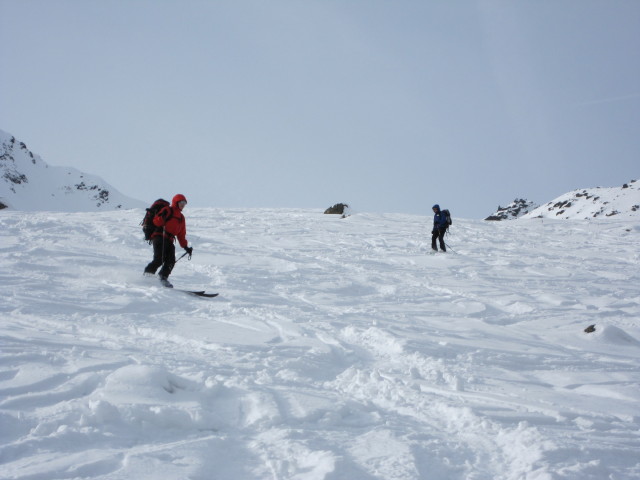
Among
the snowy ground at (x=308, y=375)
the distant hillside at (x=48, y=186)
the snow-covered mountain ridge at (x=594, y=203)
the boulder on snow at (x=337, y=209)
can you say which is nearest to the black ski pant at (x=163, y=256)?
the snowy ground at (x=308, y=375)

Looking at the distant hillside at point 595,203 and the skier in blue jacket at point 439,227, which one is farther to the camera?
the distant hillside at point 595,203

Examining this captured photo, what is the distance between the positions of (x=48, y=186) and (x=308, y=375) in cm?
12184

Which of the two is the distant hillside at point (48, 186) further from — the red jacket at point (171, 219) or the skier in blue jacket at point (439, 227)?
the red jacket at point (171, 219)

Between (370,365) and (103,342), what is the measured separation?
8.76 ft

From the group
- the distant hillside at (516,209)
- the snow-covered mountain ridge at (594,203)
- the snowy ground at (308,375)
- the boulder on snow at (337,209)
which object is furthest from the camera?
the distant hillside at (516,209)

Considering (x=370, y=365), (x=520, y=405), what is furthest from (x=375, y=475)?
(x=370, y=365)

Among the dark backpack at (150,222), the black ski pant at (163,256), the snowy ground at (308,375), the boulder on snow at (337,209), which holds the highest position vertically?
the boulder on snow at (337,209)

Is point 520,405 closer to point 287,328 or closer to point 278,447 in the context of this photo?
point 278,447

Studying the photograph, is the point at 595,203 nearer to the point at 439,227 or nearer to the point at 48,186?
the point at 439,227

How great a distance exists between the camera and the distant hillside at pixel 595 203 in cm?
5194

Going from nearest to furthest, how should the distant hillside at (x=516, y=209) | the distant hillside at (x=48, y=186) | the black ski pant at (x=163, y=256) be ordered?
the black ski pant at (x=163, y=256)
the distant hillside at (x=516, y=209)
the distant hillside at (x=48, y=186)

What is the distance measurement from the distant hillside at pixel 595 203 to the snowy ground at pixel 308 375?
49.2 metres

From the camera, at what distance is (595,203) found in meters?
55.7

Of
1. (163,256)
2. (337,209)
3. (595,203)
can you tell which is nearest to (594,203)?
(595,203)
